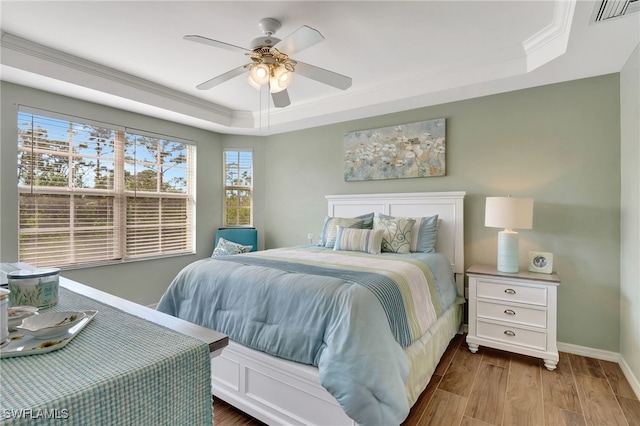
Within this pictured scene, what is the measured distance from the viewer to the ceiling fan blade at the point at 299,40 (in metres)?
1.86

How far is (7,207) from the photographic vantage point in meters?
2.82

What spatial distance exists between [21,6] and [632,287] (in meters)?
4.79

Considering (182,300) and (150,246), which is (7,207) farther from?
(182,300)

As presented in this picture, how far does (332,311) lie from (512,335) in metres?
1.88

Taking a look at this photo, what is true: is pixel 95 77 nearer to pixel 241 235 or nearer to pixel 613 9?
pixel 241 235

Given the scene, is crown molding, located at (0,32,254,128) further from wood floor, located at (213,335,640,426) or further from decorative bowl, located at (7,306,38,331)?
wood floor, located at (213,335,640,426)

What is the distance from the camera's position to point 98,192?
11.3 feet

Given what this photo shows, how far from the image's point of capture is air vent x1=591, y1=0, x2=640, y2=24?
70.3 inches

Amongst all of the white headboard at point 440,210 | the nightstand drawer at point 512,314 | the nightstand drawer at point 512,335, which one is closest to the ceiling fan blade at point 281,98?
the white headboard at point 440,210

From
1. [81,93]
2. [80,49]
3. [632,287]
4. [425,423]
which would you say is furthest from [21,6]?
[632,287]

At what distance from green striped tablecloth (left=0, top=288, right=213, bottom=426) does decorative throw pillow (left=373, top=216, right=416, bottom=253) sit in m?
2.48

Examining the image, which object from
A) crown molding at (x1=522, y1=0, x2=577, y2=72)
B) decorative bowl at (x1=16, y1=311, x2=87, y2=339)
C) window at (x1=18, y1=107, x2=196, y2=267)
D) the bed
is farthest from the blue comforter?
crown molding at (x1=522, y1=0, x2=577, y2=72)

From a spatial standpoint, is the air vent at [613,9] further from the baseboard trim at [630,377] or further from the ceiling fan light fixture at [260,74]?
the baseboard trim at [630,377]

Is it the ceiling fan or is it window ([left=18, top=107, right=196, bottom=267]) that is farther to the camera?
window ([left=18, top=107, right=196, bottom=267])
